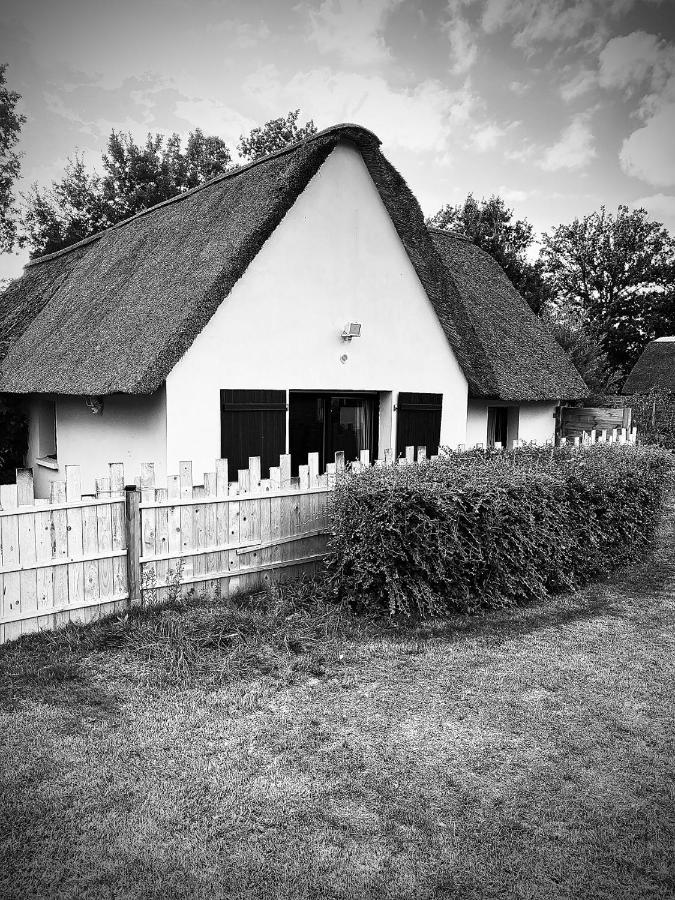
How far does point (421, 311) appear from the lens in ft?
35.0

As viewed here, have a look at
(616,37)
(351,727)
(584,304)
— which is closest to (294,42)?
(616,37)

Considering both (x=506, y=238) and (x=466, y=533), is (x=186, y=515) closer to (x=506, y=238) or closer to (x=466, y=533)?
(x=466, y=533)

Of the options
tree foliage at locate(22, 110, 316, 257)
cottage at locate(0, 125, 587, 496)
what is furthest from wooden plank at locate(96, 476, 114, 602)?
tree foliage at locate(22, 110, 316, 257)

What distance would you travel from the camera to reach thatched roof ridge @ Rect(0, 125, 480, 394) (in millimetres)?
8062

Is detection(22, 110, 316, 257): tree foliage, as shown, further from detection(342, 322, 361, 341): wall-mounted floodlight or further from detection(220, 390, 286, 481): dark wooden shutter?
detection(220, 390, 286, 481): dark wooden shutter

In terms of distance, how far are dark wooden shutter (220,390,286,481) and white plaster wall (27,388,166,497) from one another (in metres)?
0.89

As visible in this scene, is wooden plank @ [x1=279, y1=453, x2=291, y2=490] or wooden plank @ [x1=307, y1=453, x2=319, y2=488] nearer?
wooden plank @ [x1=279, y1=453, x2=291, y2=490]

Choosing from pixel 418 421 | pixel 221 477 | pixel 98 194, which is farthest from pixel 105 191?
pixel 221 477

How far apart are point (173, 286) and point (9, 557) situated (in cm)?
506

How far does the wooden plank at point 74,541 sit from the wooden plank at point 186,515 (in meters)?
0.98

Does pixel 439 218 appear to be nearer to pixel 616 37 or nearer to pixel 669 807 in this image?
pixel 616 37

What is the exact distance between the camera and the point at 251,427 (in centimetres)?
873

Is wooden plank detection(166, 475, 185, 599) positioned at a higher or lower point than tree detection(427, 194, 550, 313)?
lower

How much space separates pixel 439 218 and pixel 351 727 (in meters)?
29.8
